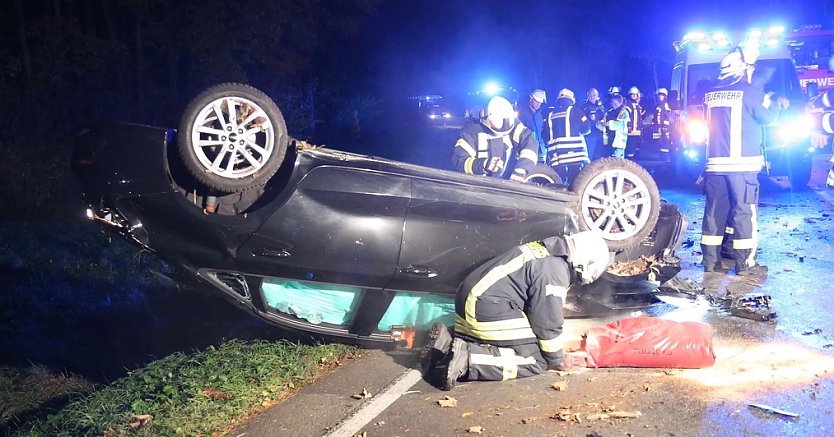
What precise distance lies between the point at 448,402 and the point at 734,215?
4.13 meters

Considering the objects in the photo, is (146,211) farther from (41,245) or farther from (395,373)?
(41,245)

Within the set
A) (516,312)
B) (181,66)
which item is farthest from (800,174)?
(181,66)

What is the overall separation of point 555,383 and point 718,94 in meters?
4.22

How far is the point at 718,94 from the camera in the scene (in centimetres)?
698

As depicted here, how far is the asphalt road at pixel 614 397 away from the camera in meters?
3.61

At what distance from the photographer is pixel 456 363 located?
416 centimetres

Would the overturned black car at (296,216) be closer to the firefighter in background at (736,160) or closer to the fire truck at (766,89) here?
the firefighter in background at (736,160)

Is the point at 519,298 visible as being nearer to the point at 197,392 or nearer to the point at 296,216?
the point at 296,216

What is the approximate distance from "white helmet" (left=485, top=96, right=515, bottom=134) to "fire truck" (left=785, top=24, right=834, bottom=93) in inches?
329

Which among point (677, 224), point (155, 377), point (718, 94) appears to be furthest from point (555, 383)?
point (718, 94)

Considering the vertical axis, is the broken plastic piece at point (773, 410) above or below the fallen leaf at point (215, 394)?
below

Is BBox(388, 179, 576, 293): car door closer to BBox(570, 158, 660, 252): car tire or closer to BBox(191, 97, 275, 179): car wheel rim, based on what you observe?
BBox(570, 158, 660, 252): car tire

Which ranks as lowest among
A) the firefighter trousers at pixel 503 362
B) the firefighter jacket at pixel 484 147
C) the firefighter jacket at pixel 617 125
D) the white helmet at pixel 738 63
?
the firefighter trousers at pixel 503 362

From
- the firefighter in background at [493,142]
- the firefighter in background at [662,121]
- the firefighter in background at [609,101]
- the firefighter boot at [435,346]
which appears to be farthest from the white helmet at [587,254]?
the firefighter in background at [662,121]
